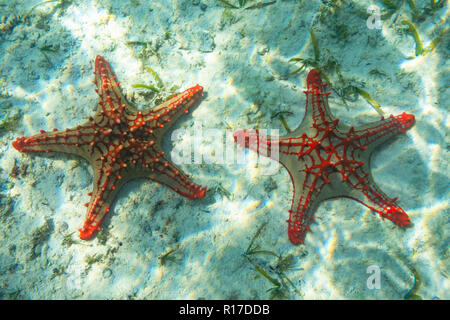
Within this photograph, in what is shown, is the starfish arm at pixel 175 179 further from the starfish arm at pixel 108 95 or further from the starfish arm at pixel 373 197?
the starfish arm at pixel 373 197

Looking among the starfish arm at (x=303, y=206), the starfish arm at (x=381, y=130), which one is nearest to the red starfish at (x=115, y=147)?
the starfish arm at (x=303, y=206)

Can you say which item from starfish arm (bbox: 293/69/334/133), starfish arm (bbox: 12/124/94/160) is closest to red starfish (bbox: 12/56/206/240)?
starfish arm (bbox: 12/124/94/160)

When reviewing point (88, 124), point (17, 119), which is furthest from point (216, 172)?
point (17, 119)

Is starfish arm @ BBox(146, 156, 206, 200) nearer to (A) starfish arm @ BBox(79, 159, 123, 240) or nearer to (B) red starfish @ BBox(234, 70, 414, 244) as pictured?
(A) starfish arm @ BBox(79, 159, 123, 240)

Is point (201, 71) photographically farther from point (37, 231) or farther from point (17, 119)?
point (37, 231)
